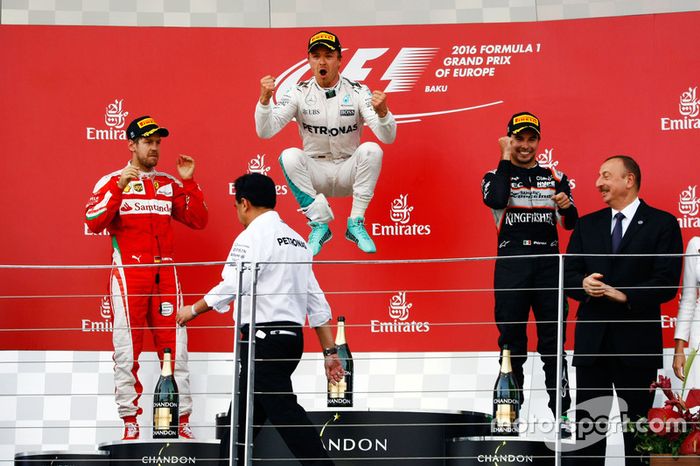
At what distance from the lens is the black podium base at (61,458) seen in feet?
14.4

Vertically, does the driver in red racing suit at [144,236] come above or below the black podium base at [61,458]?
above

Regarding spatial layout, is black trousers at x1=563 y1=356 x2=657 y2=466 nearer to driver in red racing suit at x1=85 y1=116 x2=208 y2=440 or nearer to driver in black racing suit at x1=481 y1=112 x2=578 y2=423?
driver in black racing suit at x1=481 y1=112 x2=578 y2=423

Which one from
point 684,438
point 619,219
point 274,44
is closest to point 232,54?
point 274,44

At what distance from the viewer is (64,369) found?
Answer: 616cm

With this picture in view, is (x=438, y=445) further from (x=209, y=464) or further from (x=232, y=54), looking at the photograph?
(x=232, y=54)

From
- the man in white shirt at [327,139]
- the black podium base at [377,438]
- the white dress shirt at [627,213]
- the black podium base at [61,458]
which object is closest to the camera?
the black podium base at [377,438]

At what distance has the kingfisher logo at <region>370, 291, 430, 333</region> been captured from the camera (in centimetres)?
619

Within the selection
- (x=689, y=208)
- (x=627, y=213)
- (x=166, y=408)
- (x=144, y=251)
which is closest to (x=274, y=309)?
(x=166, y=408)

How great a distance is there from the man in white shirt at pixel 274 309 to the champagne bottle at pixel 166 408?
785mm

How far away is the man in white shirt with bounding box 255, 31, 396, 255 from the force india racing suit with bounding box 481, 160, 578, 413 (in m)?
0.75

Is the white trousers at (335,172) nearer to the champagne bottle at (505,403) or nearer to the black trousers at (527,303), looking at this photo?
the black trousers at (527,303)

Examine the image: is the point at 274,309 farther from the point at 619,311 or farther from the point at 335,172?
the point at 335,172

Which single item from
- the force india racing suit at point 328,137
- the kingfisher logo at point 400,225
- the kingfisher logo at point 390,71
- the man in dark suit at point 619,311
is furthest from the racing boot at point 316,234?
the man in dark suit at point 619,311

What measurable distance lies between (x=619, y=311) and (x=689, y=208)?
1.82 m
